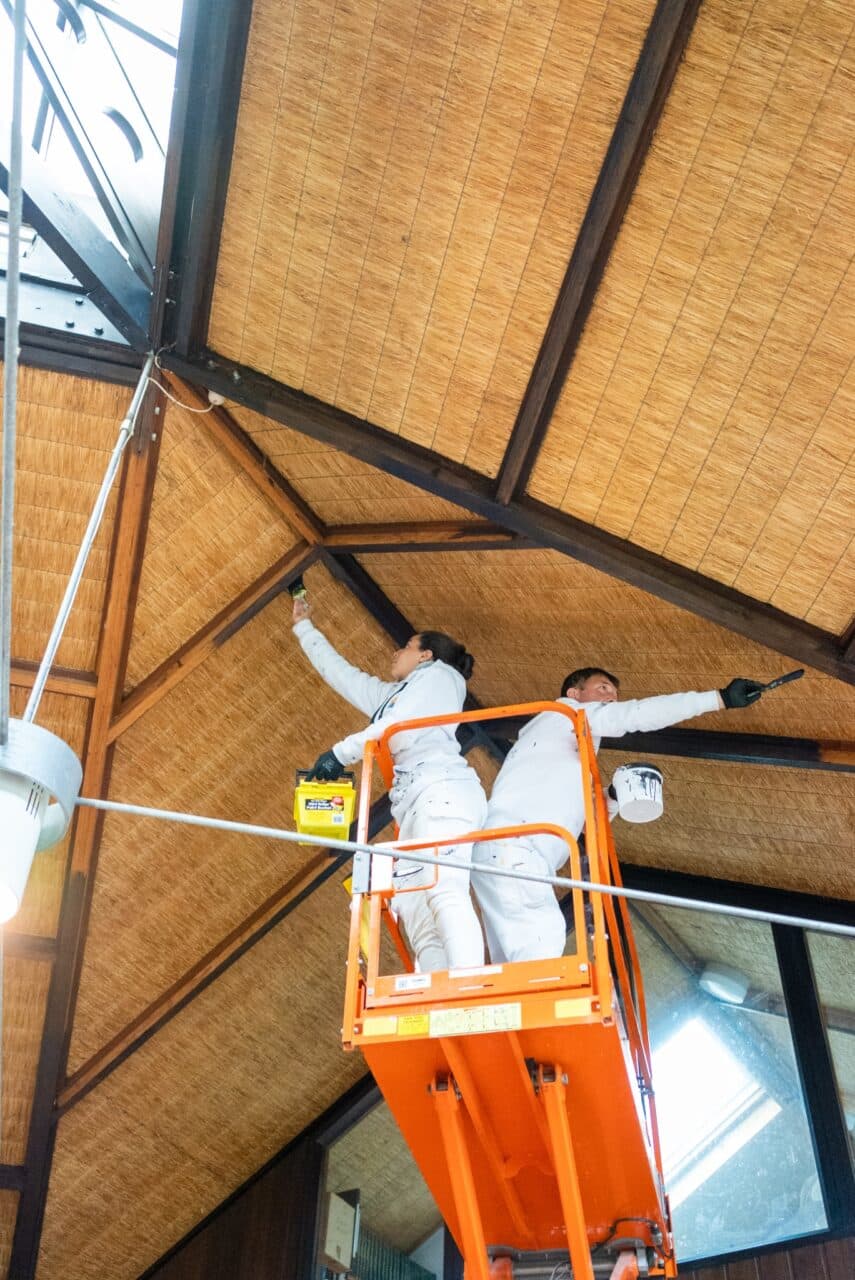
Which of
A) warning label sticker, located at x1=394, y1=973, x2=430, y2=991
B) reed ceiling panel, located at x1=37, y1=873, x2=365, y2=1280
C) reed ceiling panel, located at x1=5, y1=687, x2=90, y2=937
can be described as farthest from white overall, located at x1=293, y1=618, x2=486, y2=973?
reed ceiling panel, located at x1=37, y1=873, x2=365, y2=1280

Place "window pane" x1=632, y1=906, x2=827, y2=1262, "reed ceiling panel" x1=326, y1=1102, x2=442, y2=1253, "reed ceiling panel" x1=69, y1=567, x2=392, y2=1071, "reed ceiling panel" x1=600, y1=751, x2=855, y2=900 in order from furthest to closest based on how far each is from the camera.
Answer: "reed ceiling panel" x1=326, y1=1102, x2=442, y2=1253, "reed ceiling panel" x1=69, y1=567, x2=392, y2=1071, "reed ceiling panel" x1=600, y1=751, x2=855, y2=900, "window pane" x1=632, y1=906, x2=827, y2=1262

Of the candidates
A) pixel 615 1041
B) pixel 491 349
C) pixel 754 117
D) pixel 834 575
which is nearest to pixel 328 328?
pixel 491 349

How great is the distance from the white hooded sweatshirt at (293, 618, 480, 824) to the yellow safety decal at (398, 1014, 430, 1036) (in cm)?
103

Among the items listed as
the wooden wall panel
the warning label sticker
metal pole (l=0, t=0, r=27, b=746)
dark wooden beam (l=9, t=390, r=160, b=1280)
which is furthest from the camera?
the wooden wall panel

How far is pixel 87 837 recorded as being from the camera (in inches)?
255

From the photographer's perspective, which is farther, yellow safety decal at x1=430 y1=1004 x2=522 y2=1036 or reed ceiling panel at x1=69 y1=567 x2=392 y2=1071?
reed ceiling panel at x1=69 y1=567 x2=392 y2=1071

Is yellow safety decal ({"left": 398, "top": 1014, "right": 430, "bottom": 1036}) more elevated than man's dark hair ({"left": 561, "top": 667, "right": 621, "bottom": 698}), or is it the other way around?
man's dark hair ({"left": 561, "top": 667, "right": 621, "bottom": 698})

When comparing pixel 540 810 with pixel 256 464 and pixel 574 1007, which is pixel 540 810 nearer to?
pixel 574 1007

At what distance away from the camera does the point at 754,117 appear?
407 cm

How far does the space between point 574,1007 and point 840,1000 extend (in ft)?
10.1

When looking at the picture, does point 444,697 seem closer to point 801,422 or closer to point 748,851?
point 801,422

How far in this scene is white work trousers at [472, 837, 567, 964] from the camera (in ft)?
15.4

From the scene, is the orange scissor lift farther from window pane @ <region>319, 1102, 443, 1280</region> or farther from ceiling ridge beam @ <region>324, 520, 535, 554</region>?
window pane @ <region>319, 1102, 443, 1280</region>

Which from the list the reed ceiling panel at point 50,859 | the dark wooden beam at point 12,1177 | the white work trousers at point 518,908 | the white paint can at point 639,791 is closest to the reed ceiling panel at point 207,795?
the reed ceiling panel at point 50,859
